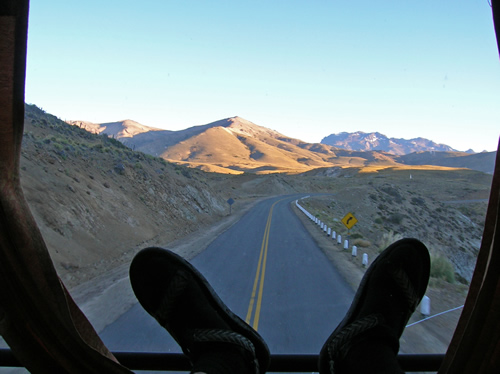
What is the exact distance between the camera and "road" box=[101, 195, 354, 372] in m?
5.62

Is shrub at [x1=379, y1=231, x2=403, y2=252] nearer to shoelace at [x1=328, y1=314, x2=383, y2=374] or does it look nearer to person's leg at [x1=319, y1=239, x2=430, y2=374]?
person's leg at [x1=319, y1=239, x2=430, y2=374]

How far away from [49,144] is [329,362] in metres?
20.1

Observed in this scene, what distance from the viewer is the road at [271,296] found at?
18.4ft

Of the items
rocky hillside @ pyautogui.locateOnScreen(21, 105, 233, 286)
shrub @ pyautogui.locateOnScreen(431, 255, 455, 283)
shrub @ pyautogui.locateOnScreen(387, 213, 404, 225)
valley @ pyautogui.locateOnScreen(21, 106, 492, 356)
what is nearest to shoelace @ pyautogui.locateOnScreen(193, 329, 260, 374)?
valley @ pyautogui.locateOnScreen(21, 106, 492, 356)

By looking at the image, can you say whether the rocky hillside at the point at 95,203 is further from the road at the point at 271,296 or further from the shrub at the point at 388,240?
the shrub at the point at 388,240

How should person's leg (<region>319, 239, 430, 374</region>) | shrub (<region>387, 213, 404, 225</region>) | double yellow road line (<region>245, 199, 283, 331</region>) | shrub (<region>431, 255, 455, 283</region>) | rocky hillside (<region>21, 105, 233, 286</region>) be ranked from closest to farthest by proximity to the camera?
person's leg (<region>319, 239, 430, 374</region>) < double yellow road line (<region>245, 199, 283, 331</region>) < shrub (<region>431, 255, 455, 283</region>) < rocky hillside (<region>21, 105, 233, 286</region>) < shrub (<region>387, 213, 404, 225</region>)

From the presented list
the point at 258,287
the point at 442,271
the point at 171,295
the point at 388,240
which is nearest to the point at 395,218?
the point at 388,240

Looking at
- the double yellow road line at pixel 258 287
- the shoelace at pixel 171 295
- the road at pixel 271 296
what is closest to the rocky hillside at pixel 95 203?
the road at pixel 271 296

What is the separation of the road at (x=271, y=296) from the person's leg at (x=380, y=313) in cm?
358

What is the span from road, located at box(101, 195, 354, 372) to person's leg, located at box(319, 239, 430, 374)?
11.7 feet

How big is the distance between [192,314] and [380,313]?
40.2 inches

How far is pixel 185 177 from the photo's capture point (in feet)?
111

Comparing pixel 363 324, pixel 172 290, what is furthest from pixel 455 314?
pixel 172 290

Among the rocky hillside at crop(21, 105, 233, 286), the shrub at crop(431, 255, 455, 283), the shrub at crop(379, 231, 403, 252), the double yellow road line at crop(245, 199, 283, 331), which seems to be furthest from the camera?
the shrub at crop(379, 231, 403, 252)
